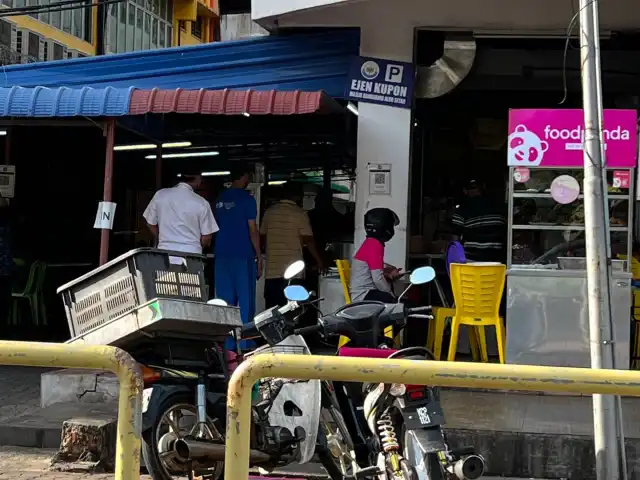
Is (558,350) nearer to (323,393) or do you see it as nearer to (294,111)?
(294,111)

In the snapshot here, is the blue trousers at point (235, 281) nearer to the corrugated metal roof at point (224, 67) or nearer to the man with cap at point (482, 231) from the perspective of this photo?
the corrugated metal roof at point (224, 67)

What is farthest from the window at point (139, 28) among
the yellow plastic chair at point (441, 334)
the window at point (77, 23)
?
the yellow plastic chair at point (441, 334)

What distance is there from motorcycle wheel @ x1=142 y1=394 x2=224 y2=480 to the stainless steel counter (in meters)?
3.86

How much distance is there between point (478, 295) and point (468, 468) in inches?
166

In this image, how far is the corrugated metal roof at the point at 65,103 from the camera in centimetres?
832

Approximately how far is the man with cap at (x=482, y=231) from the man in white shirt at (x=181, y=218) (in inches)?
116

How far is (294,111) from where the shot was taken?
830 centimetres

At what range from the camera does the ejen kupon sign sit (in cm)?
803

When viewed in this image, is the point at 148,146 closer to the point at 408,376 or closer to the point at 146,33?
the point at 408,376

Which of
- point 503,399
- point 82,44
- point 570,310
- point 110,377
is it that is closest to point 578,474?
point 503,399

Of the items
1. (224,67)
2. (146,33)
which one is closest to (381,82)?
(224,67)

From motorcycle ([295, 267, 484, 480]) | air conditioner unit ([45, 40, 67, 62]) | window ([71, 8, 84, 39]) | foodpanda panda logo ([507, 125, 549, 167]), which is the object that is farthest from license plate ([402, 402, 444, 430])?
window ([71, 8, 84, 39])

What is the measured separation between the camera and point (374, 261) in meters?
7.83

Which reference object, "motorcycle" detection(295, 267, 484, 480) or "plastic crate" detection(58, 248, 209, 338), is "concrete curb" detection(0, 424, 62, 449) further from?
"motorcycle" detection(295, 267, 484, 480)
